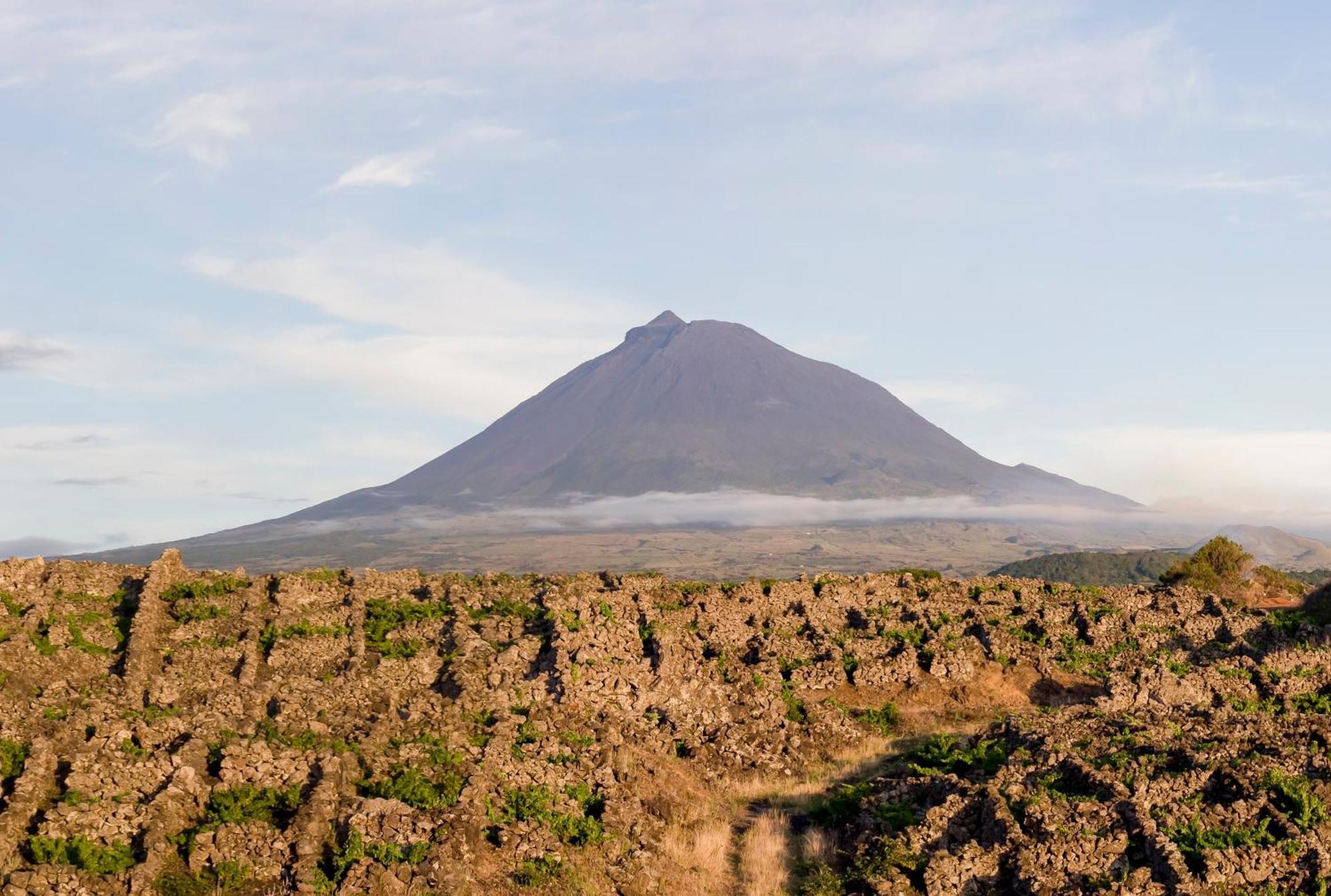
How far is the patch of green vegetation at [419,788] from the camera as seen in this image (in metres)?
20.1

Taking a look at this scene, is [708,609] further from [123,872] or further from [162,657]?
[123,872]

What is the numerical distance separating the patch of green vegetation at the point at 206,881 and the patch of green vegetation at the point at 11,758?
10.1ft

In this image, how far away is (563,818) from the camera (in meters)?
20.7

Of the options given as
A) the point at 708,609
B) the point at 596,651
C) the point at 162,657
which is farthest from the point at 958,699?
the point at 162,657

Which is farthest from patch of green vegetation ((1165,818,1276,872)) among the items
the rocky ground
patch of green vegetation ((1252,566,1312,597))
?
patch of green vegetation ((1252,566,1312,597))

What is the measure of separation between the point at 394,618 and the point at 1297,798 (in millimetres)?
18247

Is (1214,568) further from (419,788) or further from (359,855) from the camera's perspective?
(359,855)

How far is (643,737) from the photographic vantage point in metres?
25.7

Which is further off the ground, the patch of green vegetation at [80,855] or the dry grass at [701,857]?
the patch of green vegetation at [80,855]

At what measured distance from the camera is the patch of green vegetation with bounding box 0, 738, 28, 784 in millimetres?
18672

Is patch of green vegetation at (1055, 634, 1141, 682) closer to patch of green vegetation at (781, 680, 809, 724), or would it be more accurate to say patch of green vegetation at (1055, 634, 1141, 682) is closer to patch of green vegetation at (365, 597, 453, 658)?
patch of green vegetation at (781, 680, 809, 724)

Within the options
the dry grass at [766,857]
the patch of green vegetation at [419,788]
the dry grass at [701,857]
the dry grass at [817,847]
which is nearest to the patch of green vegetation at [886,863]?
the dry grass at [817,847]

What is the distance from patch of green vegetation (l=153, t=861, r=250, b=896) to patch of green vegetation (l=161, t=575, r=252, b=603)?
37.8 feet

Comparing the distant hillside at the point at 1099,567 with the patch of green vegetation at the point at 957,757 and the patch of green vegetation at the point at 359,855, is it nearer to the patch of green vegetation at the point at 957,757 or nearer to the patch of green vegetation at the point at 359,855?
the patch of green vegetation at the point at 957,757
